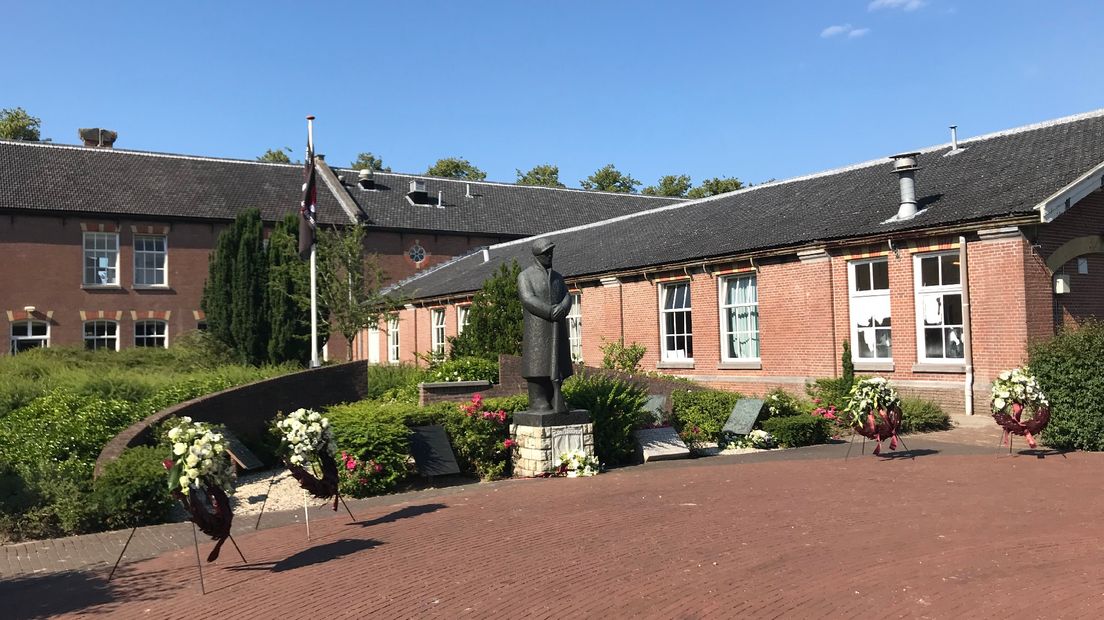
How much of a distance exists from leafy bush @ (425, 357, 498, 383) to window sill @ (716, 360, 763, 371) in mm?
6709

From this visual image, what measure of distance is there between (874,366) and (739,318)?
3921mm

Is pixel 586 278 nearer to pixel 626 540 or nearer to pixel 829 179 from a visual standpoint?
pixel 829 179

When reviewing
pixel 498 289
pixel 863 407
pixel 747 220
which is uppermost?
pixel 747 220

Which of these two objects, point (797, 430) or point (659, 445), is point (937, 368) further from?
point (659, 445)

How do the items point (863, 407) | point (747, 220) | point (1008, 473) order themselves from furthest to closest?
point (747, 220), point (863, 407), point (1008, 473)

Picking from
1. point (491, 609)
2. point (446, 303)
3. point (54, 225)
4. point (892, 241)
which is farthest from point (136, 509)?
point (54, 225)

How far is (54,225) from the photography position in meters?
33.4

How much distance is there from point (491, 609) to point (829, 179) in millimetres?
19501

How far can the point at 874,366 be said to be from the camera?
694 inches

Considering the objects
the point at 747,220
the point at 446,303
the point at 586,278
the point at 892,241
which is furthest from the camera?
the point at 446,303

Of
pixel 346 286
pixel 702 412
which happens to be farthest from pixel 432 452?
pixel 346 286

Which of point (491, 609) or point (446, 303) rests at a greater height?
point (446, 303)

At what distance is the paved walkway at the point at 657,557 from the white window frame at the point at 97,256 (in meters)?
29.0

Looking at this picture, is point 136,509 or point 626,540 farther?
point 136,509
